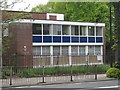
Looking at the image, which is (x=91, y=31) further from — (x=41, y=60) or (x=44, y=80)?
(x=44, y=80)

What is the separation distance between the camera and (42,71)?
2578 cm

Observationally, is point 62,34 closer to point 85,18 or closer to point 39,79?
A: point 85,18

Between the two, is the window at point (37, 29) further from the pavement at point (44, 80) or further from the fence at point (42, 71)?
the pavement at point (44, 80)

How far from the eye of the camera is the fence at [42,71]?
81.8ft

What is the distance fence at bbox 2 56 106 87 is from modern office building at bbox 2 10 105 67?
1.57 meters

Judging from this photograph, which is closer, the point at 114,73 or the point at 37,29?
the point at 114,73

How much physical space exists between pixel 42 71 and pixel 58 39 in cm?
1829

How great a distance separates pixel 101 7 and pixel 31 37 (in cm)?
1946

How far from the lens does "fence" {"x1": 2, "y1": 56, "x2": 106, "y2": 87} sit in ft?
81.8

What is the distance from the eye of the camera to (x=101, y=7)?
56.4m

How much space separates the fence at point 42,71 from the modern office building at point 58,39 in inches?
61.9

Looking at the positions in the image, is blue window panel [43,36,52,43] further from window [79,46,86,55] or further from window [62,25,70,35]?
window [79,46,86,55]

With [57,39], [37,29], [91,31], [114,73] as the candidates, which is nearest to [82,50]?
[91,31]

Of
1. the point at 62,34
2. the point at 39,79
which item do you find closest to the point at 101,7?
the point at 62,34
